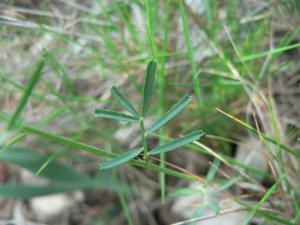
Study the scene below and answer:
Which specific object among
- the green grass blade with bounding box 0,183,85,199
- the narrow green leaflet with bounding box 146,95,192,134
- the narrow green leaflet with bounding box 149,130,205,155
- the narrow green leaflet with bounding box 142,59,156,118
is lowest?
the green grass blade with bounding box 0,183,85,199

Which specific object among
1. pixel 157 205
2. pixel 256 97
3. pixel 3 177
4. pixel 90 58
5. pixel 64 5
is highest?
pixel 64 5

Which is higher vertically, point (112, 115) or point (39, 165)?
point (112, 115)

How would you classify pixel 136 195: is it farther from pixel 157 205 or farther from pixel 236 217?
pixel 236 217

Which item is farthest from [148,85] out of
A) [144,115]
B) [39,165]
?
[39,165]

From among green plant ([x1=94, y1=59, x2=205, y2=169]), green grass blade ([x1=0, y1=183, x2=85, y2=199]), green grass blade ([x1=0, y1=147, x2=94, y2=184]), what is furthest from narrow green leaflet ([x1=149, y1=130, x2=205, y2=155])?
green grass blade ([x1=0, y1=183, x2=85, y2=199])

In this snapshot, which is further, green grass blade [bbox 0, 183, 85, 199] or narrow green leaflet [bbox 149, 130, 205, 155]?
green grass blade [bbox 0, 183, 85, 199]

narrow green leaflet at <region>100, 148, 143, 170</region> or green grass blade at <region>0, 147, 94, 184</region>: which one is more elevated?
narrow green leaflet at <region>100, 148, 143, 170</region>

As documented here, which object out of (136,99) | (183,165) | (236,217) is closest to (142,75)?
(136,99)

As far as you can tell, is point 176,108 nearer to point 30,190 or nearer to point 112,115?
point 112,115

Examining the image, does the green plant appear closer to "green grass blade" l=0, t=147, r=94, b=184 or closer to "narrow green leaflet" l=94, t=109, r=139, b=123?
"narrow green leaflet" l=94, t=109, r=139, b=123

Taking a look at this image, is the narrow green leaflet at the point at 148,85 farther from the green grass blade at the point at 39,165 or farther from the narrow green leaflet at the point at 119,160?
the green grass blade at the point at 39,165

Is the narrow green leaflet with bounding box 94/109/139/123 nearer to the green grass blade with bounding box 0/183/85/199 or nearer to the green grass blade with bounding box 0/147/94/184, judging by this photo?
the green grass blade with bounding box 0/147/94/184
